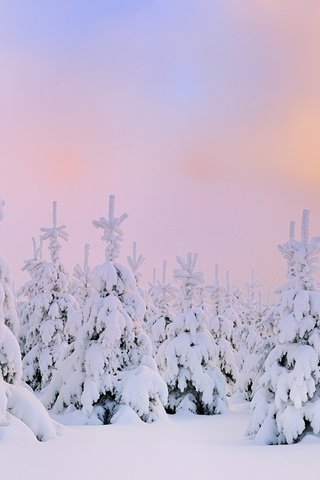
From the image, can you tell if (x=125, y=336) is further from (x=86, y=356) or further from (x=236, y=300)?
(x=236, y=300)

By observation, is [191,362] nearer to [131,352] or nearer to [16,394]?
[131,352]

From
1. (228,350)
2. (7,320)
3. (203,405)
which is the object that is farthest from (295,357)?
(228,350)

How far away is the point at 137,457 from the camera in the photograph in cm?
1157

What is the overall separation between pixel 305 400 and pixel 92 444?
24.6 feet

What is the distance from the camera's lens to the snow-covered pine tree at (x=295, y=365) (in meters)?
16.6

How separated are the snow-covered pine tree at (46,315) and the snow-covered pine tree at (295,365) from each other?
13849mm

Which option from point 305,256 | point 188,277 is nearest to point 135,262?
point 188,277

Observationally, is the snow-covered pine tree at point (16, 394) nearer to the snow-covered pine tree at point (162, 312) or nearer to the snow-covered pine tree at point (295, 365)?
the snow-covered pine tree at point (295, 365)

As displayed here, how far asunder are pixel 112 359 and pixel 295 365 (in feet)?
21.4

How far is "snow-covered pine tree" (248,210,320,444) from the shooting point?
54.6 ft

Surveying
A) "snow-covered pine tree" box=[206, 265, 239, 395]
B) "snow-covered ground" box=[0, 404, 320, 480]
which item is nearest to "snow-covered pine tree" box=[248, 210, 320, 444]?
"snow-covered ground" box=[0, 404, 320, 480]

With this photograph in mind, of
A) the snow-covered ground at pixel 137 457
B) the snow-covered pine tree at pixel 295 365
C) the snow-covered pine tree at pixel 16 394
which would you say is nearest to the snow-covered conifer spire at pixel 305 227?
the snow-covered pine tree at pixel 295 365

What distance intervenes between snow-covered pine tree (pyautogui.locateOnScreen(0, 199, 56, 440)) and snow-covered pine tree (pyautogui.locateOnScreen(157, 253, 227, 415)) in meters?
16.1

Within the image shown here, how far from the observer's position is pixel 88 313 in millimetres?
20609
